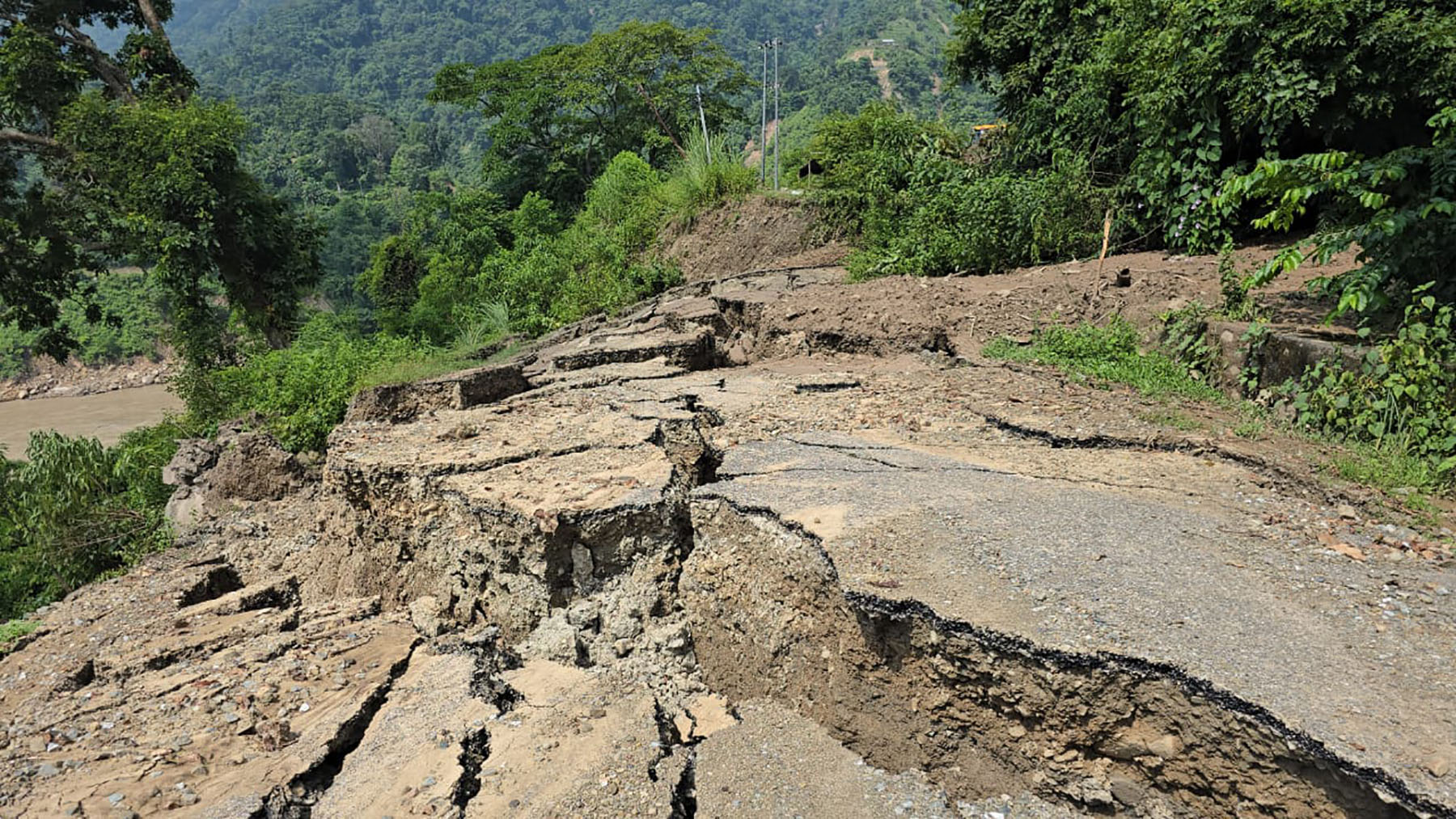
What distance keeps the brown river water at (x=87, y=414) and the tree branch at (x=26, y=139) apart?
10.0 metres

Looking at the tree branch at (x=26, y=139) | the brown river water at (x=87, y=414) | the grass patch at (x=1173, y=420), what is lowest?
the brown river water at (x=87, y=414)

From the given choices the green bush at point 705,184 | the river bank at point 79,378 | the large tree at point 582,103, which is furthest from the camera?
the river bank at point 79,378

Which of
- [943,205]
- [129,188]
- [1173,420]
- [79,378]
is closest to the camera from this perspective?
[1173,420]

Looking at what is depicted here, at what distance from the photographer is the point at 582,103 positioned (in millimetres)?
19641

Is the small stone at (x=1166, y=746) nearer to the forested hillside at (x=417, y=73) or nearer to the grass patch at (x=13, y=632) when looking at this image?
the grass patch at (x=13, y=632)

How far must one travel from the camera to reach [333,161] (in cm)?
4588

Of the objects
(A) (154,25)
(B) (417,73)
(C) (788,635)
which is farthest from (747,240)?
(B) (417,73)

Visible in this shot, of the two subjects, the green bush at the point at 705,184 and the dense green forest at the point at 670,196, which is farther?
the green bush at the point at 705,184

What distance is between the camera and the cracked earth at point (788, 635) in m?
1.86

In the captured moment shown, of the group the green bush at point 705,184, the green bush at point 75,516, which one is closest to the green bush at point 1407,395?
the green bush at point 75,516

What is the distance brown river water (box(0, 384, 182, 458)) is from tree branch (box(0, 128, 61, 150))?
10.0 m

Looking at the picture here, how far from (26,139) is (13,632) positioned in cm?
1047

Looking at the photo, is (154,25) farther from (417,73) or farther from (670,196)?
(417,73)

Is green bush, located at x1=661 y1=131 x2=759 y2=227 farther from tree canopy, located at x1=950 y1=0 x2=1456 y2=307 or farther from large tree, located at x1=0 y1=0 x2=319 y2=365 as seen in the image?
large tree, located at x1=0 y1=0 x2=319 y2=365
